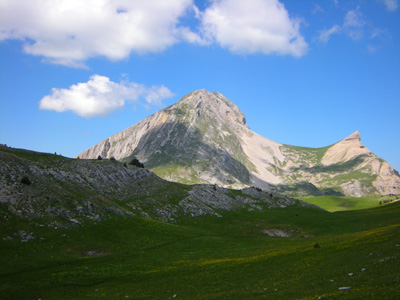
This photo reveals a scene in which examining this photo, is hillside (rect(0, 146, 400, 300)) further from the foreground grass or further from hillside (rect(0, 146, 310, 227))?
hillside (rect(0, 146, 310, 227))

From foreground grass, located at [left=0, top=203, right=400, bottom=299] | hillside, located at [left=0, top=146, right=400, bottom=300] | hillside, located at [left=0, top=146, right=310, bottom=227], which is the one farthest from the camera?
hillside, located at [left=0, top=146, right=310, bottom=227]

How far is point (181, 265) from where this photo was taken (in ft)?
180

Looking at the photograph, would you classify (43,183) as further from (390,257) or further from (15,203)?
(390,257)

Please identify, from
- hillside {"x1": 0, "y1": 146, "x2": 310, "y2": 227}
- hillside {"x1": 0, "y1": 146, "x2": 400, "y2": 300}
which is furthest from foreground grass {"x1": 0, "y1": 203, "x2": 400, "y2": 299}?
hillside {"x1": 0, "y1": 146, "x2": 310, "y2": 227}

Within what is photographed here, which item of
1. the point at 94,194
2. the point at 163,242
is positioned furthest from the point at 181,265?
the point at 94,194

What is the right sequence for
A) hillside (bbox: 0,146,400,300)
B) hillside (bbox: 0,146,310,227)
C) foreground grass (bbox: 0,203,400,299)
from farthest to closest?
hillside (bbox: 0,146,310,227), hillside (bbox: 0,146,400,300), foreground grass (bbox: 0,203,400,299)

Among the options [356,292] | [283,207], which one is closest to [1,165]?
[356,292]

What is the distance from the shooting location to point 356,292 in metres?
25.0

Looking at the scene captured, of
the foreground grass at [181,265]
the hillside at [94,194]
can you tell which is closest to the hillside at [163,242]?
the foreground grass at [181,265]

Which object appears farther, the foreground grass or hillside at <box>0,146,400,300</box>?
hillside at <box>0,146,400,300</box>

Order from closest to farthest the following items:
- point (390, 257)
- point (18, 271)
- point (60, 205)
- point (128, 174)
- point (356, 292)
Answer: point (356, 292) → point (390, 257) → point (18, 271) → point (60, 205) → point (128, 174)

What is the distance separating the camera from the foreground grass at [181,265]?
31.4 metres

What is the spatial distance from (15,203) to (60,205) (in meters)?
10.3

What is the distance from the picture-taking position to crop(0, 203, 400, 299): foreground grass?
103ft
